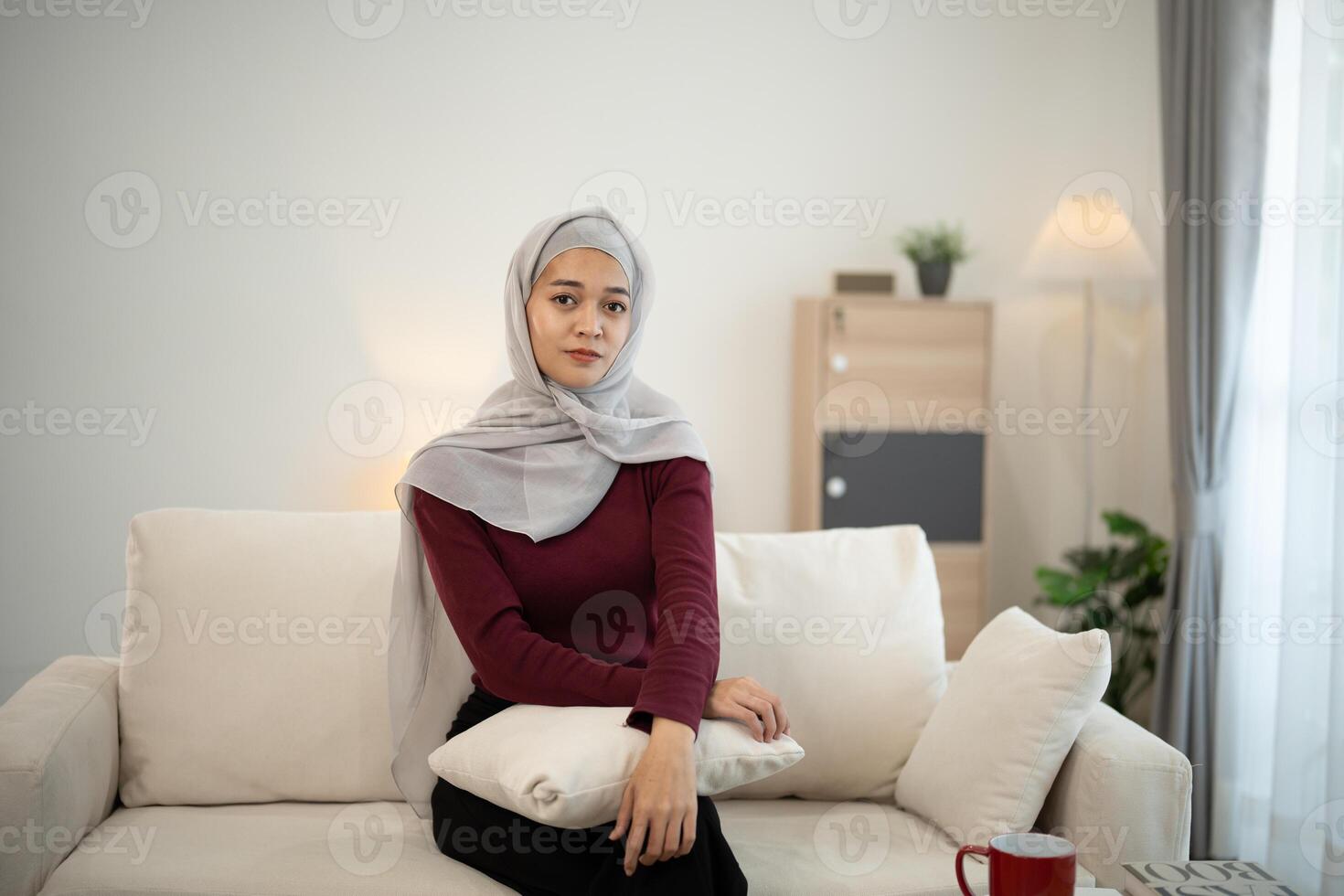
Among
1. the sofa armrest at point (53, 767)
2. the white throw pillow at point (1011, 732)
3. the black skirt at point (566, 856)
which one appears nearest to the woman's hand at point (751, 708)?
the black skirt at point (566, 856)

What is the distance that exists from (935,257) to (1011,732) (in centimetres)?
223

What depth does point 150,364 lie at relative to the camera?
360 cm

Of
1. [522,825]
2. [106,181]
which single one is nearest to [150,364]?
[106,181]

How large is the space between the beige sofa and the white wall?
5.36 feet

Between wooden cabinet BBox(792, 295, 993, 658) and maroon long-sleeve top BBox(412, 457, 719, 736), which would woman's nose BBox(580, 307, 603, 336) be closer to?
maroon long-sleeve top BBox(412, 457, 719, 736)

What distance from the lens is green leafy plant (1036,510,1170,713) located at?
3.46m

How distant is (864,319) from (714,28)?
1143 mm

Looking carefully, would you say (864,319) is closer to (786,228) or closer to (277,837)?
(786,228)

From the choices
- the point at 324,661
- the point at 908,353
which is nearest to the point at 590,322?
the point at 324,661

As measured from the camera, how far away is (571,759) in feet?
4.91

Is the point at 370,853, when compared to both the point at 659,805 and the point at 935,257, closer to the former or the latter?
the point at 659,805

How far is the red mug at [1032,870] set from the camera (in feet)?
4.06

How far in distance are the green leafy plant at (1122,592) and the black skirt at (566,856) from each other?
212 centimetres

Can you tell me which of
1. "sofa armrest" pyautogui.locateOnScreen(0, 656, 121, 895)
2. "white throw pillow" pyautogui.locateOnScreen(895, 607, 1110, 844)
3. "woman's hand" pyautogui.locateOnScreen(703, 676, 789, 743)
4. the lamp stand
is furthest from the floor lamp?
"sofa armrest" pyautogui.locateOnScreen(0, 656, 121, 895)
